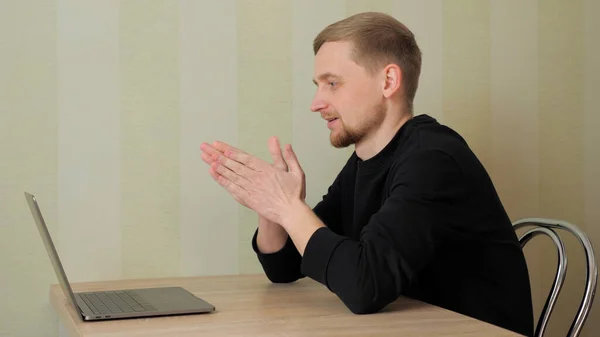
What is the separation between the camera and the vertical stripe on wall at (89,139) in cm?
184

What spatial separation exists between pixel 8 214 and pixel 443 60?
1207 mm

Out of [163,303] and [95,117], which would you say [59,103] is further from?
[163,303]

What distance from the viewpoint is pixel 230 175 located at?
4.83ft

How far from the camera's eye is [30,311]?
6.01ft

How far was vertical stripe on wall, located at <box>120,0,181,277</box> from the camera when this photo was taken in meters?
1.89

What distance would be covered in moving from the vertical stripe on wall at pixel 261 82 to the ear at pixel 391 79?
0.47 meters

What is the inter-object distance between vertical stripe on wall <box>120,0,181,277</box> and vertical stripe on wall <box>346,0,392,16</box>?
46 centimetres

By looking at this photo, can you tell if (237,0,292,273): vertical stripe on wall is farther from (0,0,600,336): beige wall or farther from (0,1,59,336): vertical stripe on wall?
(0,1,59,336): vertical stripe on wall

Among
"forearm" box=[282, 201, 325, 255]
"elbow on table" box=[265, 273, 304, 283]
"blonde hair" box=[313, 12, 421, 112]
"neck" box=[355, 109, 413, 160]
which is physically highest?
"blonde hair" box=[313, 12, 421, 112]

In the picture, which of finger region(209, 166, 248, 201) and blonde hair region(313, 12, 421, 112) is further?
blonde hair region(313, 12, 421, 112)

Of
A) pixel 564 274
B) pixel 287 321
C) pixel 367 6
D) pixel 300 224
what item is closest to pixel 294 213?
pixel 300 224

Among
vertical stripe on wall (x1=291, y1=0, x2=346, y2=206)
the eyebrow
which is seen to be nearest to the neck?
the eyebrow

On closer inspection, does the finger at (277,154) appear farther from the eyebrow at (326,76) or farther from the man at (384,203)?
the eyebrow at (326,76)

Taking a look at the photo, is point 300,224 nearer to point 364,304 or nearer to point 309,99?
point 364,304
